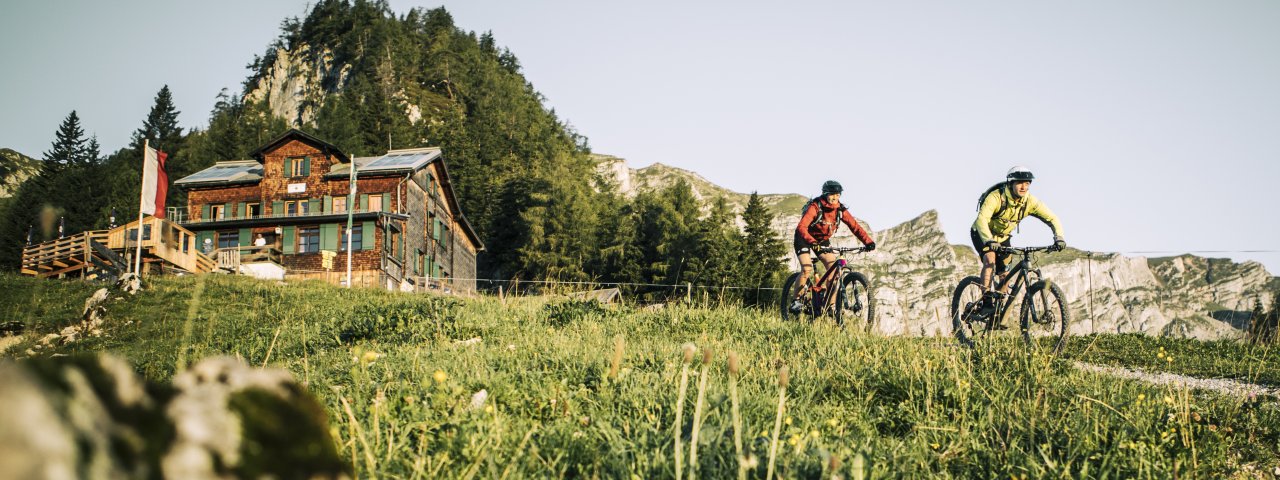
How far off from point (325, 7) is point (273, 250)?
103470mm

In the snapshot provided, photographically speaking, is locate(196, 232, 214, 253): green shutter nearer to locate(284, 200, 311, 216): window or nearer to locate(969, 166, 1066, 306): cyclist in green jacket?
locate(284, 200, 311, 216): window

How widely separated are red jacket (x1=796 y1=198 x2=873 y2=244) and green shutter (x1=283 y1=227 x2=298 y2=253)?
3890cm

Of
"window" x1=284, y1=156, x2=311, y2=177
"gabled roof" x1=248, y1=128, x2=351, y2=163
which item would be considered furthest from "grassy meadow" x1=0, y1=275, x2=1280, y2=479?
"window" x1=284, y1=156, x2=311, y2=177

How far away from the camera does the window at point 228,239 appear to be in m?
43.7

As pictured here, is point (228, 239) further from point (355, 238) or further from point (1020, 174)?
point (1020, 174)

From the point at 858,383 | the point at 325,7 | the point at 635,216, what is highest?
the point at 325,7

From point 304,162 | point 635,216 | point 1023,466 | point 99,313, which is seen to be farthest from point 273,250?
point 1023,466

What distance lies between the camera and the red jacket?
10219 millimetres

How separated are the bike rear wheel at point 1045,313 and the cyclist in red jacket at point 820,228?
2.35 meters

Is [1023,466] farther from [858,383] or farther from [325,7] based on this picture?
[325,7]

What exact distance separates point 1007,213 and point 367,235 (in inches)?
1476

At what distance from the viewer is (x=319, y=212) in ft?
144

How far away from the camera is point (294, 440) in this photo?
54.4 inches

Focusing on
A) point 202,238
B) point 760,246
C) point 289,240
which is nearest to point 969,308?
point 289,240
